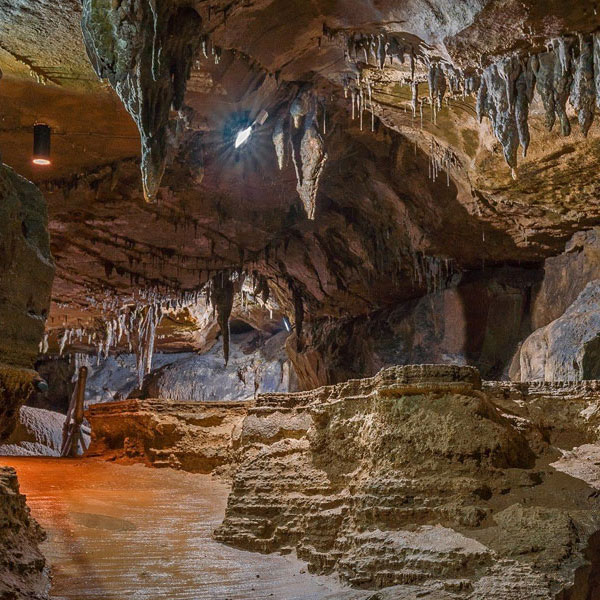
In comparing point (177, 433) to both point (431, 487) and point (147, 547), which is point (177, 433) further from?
point (431, 487)

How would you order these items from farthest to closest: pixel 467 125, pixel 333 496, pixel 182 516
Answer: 1. pixel 467 125
2. pixel 182 516
3. pixel 333 496

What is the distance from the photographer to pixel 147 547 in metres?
8.26

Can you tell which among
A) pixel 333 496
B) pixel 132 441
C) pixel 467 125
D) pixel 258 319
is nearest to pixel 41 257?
pixel 333 496

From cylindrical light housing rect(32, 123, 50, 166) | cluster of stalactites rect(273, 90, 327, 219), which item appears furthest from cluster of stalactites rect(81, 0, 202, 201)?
cluster of stalactites rect(273, 90, 327, 219)

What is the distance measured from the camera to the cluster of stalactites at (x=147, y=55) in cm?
770

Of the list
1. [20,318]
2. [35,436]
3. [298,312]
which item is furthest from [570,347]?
[35,436]

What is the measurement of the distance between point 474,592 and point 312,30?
6.83m

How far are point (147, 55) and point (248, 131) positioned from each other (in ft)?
15.6

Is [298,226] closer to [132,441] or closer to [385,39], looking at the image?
[132,441]

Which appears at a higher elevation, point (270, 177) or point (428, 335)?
point (270, 177)

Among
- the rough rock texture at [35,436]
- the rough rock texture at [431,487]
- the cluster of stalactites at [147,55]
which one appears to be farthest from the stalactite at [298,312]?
the cluster of stalactites at [147,55]

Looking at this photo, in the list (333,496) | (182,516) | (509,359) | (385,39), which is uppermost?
(385,39)

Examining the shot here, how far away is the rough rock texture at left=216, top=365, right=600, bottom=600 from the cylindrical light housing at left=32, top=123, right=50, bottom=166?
5.22 m

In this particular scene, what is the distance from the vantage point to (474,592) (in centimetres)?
602
